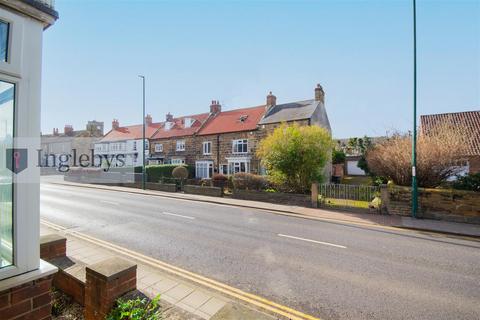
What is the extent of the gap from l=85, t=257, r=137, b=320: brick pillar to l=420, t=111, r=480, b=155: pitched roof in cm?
2433

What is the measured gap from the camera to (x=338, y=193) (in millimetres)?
14586

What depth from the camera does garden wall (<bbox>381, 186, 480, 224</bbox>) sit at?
36.9 ft

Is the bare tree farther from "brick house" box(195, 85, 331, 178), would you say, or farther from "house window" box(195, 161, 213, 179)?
"house window" box(195, 161, 213, 179)

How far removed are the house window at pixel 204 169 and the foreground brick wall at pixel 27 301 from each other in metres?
28.0

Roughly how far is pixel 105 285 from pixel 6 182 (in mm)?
1713

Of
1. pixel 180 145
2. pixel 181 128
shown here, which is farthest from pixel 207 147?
pixel 181 128

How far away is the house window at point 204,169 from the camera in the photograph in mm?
31062

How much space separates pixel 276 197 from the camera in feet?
54.2

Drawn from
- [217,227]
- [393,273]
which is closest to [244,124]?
[217,227]

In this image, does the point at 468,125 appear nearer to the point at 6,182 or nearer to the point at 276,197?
the point at 276,197

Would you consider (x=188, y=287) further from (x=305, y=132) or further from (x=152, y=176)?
(x=152, y=176)

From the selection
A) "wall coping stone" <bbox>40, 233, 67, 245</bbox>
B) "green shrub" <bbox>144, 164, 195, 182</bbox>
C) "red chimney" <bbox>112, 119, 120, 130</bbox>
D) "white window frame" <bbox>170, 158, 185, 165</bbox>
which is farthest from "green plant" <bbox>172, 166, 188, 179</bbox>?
"red chimney" <bbox>112, 119, 120, 130</bbox>

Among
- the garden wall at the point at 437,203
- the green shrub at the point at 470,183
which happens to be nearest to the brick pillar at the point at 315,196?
the garden wall at the point at 437,203

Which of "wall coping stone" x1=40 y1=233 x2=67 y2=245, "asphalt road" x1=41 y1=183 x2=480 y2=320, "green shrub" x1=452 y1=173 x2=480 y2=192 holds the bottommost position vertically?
"asphalt road" x1=41 y1=183 x2=480 y2=320
